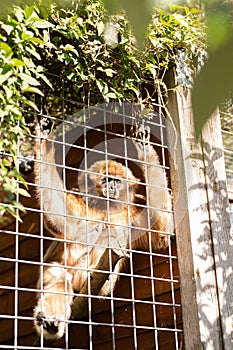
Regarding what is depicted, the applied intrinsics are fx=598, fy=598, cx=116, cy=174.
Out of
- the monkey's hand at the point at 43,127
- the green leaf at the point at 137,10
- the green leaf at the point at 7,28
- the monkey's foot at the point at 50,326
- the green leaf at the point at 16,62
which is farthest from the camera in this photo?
the monkey's foot at the point at 50,326

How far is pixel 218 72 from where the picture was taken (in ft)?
1.11

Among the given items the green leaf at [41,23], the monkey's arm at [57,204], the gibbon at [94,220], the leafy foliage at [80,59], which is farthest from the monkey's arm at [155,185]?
the green leaf at [41,23]

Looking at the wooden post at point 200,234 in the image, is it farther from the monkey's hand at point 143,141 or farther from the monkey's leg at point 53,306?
the monkey's leg at point 53,306

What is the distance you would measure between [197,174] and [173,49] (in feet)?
2.07

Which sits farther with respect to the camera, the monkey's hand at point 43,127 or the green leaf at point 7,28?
the monkey's hand at point 43,127

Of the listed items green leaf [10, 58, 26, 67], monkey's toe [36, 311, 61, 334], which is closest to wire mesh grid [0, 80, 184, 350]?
monkey's toe [36, 311, 61, 334]

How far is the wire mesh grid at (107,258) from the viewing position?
2740 mm

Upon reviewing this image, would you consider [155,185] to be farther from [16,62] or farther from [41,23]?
[16,62]

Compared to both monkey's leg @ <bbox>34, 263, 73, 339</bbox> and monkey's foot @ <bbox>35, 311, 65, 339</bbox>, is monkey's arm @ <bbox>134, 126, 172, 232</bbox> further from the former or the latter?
monkey's foot @ <bbox>35, 311, 65, 339</bbox>

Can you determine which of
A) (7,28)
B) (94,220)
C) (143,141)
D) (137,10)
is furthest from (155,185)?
(137,10)

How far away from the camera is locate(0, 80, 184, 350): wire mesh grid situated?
8.99 ft

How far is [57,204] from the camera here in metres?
3.16

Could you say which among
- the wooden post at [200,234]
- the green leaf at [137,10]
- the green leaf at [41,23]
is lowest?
the green leaf at [137,10]

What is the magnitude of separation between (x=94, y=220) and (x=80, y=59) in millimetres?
717
